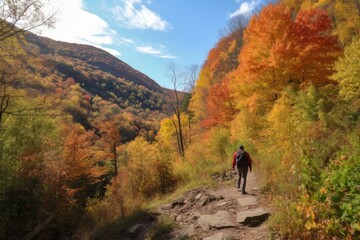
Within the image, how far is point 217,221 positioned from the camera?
25.0 feet

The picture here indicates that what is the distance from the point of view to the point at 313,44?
14.1 meters

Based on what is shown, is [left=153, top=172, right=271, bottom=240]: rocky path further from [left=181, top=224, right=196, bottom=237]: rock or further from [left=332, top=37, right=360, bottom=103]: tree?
[left=332, top=37, right=360, bottom=103]: tree

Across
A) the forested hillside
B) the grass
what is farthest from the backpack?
the grass

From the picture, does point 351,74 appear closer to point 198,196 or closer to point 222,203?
point 222,203

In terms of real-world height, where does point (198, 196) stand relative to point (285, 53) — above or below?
below

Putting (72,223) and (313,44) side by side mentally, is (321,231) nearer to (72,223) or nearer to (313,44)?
(313,44)

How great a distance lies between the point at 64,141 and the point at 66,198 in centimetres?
385

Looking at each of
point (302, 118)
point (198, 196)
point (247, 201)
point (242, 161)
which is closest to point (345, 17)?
point (302, 118)

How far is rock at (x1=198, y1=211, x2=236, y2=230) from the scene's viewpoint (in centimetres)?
728

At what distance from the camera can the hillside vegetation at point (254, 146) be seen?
213 inches

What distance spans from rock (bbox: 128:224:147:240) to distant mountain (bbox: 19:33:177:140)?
724 centimetres

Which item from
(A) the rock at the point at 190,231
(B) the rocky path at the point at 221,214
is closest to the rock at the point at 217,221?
(B) the rocky path at the point at 221,214

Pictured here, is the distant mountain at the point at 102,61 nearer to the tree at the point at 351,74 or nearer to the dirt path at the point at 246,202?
the dirt path at the point at 246,202

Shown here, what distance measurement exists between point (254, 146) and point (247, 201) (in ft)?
22.9
